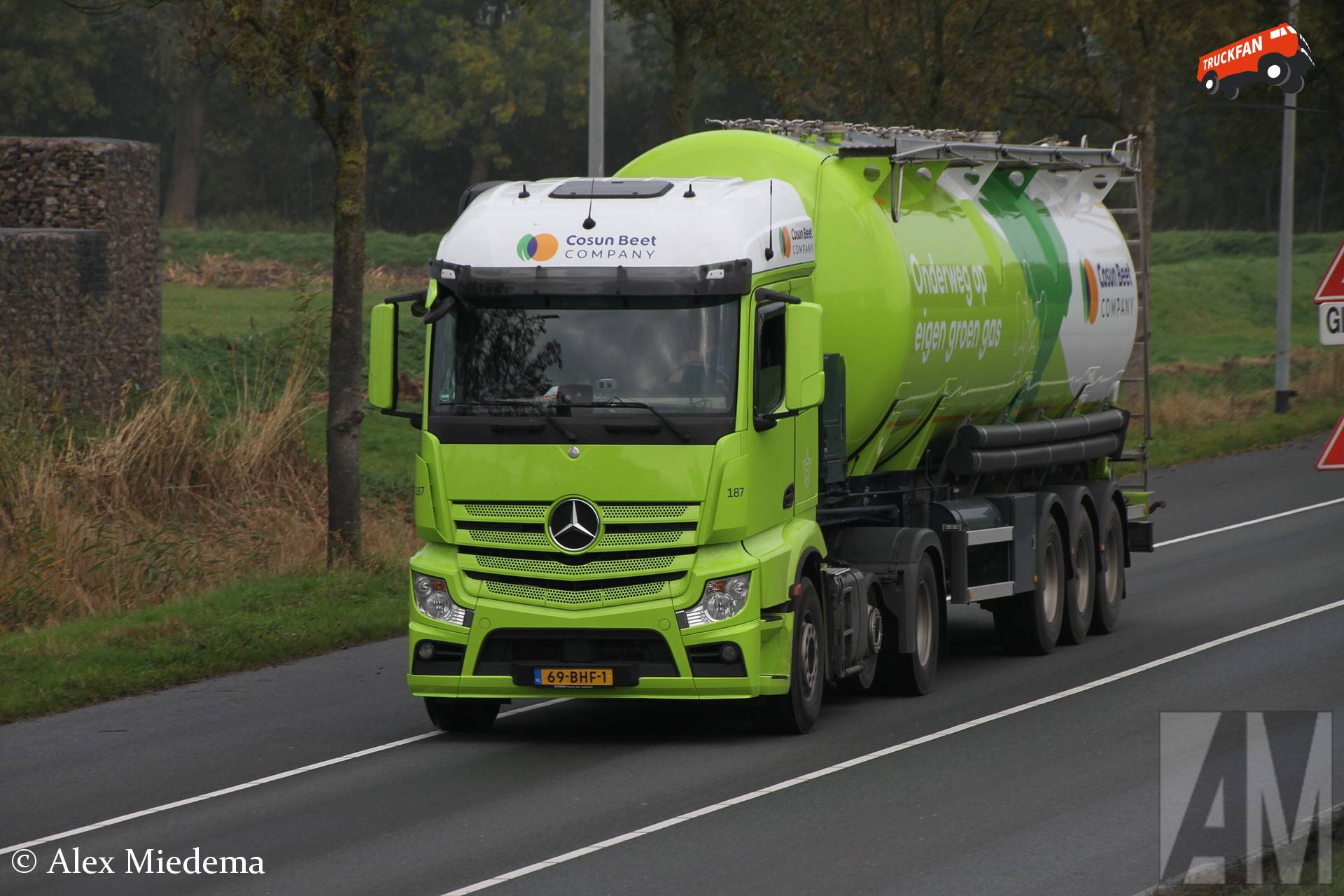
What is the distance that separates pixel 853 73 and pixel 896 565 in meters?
15.8

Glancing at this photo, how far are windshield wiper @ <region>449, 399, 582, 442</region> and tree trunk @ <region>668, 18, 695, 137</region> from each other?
39.1ft

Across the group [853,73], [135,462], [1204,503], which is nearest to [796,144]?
[135,462]

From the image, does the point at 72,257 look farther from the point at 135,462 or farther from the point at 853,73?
the point at 853,73

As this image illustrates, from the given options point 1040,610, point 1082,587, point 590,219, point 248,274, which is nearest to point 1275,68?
point 248,274

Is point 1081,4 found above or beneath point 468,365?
above

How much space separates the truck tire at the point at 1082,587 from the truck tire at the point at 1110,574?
0.07m

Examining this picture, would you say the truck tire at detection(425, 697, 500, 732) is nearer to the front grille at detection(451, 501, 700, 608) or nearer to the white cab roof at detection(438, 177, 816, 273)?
the front grille at detection(451, 501, 700, 608)

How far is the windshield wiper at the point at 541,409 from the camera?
1135 cm

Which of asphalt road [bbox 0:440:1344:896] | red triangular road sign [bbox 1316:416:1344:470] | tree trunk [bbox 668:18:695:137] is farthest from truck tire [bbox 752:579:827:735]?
tree trunk [bbox 668:18:695:137]

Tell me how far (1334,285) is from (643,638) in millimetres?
4303

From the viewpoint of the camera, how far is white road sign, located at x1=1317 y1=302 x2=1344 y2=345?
1112 cm

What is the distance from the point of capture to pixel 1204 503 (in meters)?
25.2

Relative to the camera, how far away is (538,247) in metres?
11.7

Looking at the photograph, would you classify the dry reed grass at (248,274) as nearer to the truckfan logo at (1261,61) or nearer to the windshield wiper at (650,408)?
the truckfan logo at (1261,61)
